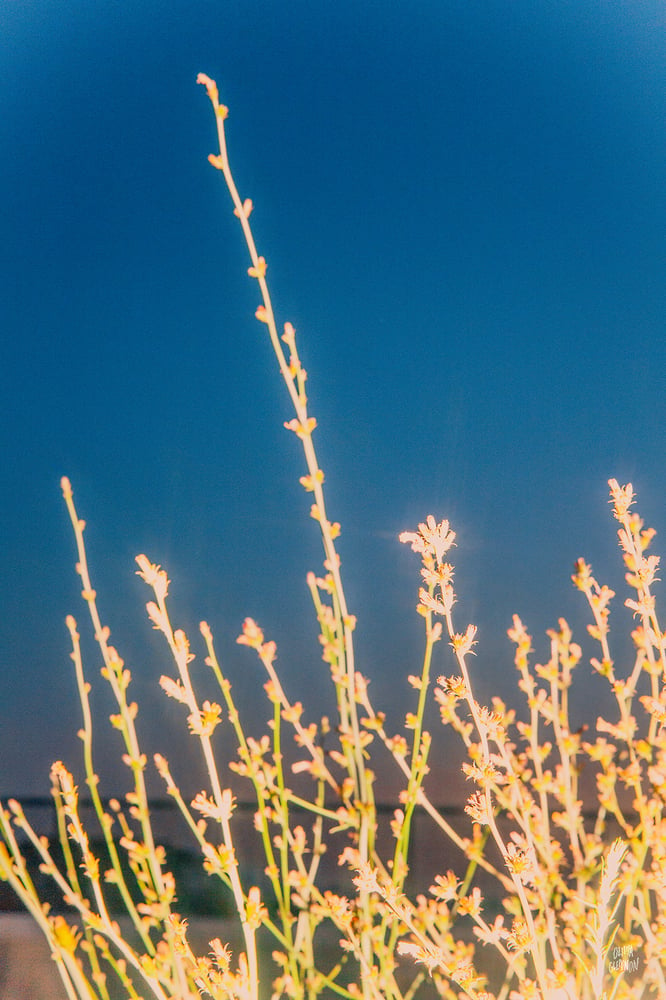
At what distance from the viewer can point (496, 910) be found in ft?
16.0

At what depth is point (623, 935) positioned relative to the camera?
0.93 meters

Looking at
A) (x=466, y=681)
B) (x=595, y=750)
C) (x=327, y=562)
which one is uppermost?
(x=327, y=562)

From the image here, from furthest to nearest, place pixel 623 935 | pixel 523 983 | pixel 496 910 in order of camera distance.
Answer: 1. pixel 496 910
2. pixel 523 983
3. pixel 623 935

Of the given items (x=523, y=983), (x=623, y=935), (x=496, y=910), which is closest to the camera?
(x=623, y=935)

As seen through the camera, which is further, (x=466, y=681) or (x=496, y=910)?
(x=496, y=910)

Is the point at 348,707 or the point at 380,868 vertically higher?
the point at 348,707

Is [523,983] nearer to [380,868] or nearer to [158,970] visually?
[380,868]

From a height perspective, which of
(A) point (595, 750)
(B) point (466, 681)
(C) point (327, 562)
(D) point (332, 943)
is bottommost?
(D) point (332, 943)

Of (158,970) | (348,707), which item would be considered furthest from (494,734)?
(158,970)

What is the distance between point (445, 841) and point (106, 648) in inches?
186

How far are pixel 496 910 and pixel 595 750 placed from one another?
15.3ft

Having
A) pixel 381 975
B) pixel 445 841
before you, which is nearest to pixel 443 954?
pixel 381 975

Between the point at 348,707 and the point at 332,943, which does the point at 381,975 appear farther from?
the point at 332,943

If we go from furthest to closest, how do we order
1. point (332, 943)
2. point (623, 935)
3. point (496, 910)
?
1. point (496, 910)
2. point (332, 943)
3. point (623, 935)
